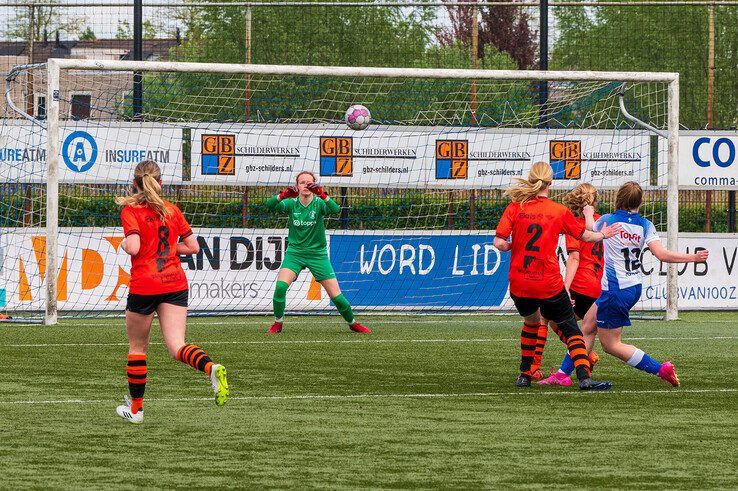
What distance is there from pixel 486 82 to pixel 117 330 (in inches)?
311

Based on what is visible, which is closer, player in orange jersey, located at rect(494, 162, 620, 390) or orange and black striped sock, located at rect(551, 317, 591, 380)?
player in orange jersey, located at rect(494, 162, 620, 390)

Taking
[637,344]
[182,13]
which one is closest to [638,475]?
[637,344]

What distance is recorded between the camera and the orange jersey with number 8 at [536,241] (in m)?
9.81

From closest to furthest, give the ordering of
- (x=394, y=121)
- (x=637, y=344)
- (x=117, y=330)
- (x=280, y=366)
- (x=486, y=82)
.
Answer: (x=280, y=366), (x=637, y=344), (x=117, y=330), (x=394, y=121), (x=486, y=82)

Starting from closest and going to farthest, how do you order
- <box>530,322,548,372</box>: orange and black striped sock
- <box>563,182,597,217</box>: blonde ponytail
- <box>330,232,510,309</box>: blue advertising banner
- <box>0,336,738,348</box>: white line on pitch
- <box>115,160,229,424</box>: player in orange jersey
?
<box>115,160,229,424</box>: player in orange jersey < <box>530,322,548,372</box>: orange and black striped sock < <box>563,182,597,217</box>: blonde ponytail < <box>0,336,738,348</box>: white line on pitch < <box>330,232,510,309</box>: blue advertising banner

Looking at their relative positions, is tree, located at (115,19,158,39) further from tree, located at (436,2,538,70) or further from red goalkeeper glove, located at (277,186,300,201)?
red goalkeeper glove, located at (277,186,300,201)

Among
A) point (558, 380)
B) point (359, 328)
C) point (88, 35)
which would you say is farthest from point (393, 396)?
point (88, 35)

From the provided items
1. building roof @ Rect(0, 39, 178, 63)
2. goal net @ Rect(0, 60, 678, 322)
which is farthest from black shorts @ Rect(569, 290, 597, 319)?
building roof @ Rect(0, 39, 178, 63)

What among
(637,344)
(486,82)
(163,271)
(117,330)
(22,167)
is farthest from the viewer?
(486,82)

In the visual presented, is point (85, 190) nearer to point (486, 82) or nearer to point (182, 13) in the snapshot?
point (182, 13)

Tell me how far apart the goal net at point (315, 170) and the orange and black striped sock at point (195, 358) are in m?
8.95

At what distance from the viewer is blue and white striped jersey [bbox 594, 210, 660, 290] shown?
1013 cm

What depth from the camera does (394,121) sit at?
1930 centimetres

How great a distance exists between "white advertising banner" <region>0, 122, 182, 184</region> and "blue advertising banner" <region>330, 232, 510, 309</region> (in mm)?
2894
